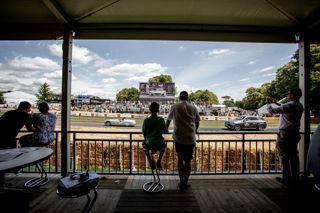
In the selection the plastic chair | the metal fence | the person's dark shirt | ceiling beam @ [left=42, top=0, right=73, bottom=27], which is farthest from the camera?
Result: the metal fence

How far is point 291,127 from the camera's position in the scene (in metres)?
2.92

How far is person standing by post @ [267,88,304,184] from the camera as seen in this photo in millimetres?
2887

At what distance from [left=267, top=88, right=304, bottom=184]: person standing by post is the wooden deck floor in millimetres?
439

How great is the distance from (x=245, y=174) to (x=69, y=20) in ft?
15.2

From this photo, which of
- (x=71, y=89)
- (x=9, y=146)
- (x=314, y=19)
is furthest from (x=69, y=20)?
(x=314, y=19)

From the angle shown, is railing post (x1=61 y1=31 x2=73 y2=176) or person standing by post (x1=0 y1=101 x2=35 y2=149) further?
railing post (x1=61 y1=31 x2=73 y2=176)

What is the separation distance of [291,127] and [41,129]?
168 inches

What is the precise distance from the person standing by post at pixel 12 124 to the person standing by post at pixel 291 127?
13.5ft

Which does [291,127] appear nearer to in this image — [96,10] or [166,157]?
[166,157]

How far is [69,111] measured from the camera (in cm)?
349

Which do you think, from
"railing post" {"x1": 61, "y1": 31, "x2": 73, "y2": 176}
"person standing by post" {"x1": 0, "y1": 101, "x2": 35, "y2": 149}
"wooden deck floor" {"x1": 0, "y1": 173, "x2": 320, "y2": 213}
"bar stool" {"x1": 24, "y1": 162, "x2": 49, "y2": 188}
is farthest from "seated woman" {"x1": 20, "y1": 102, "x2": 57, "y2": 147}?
"wooden deck floor" {"x1": 0, "y1": 173, "x2": 320, "y2": 213}

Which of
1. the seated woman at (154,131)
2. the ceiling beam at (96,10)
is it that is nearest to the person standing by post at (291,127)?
the seated woman at (154,131)

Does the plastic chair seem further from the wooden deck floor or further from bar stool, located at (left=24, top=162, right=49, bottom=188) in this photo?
bar stool, located at (left=24, top=162, right=49, bottom=188)

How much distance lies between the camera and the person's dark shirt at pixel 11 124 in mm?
2732
